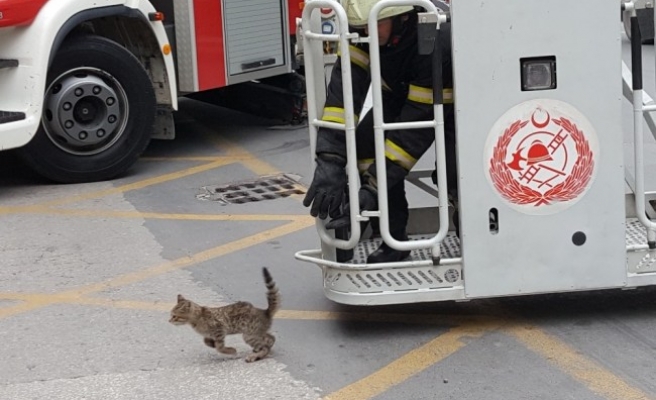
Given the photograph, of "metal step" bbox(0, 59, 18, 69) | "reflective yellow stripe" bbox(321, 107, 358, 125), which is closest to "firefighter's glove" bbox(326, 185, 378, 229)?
"reflective yellow stripe" bbox(321, 107, 358, 125)

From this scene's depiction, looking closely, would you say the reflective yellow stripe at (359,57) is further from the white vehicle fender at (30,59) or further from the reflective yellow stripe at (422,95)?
the white vehicle fender at (30,59)

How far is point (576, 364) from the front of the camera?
5324mm

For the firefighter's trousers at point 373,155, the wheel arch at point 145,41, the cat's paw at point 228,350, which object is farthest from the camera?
the wheel arch at point 145,41

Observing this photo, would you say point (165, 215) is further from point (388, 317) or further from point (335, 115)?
point (335, 115)

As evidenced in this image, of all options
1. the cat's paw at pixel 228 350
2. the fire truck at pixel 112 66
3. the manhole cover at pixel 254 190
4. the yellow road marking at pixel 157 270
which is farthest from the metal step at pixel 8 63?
the cat's paw at pixel 228 350

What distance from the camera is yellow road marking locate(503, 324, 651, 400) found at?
5.02m

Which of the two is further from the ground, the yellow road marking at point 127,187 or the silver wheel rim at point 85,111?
the silver wheel rim at point 85,111

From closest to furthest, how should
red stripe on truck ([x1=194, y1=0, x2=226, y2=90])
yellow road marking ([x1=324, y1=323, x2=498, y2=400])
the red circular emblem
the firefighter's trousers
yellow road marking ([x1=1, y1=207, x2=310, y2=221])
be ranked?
yellow road marking ([x1=324, y1=323, x2=498, y2=400]) → the red circular emblem → the firefighter's trousers → yellow road marking ([x1=1, y1=207, x2=310, y2=221]) → red stripe on truck ([x1=194, y1=0, x2=226, y2=90])


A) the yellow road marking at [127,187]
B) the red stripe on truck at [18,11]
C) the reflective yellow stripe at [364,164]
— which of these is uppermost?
the red stripe on truck at [18,11]

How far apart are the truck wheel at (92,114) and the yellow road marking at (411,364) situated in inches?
163

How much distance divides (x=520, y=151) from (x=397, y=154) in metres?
0.58

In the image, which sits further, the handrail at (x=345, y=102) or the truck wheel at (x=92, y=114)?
the truck wheel at (x=92, y=114)

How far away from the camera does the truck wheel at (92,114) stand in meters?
8.81

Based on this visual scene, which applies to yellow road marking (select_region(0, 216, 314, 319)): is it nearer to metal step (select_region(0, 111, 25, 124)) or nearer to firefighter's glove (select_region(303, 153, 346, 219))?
firefighter's glove (select_region(303, 153, 346, 219))
